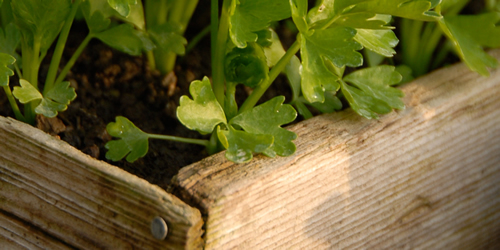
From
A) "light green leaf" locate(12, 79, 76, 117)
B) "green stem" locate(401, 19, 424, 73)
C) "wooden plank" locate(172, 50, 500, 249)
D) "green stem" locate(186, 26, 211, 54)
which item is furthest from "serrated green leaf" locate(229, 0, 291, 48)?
"green stem" locate(401, 19, 424, 73)

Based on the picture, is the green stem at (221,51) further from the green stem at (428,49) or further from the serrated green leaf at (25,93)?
the green stem at (428,49)

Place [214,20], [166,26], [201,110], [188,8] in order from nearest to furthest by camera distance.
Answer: [201,110] < [214,20] < [166,26] < [188,8]

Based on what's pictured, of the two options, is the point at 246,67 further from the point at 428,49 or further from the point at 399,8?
the point at 428,49

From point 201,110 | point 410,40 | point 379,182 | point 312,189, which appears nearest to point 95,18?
point 201,110

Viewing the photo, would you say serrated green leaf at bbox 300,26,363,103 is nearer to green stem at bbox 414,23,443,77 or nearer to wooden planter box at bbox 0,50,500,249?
wooden planter box at bbox 0,50,500,249

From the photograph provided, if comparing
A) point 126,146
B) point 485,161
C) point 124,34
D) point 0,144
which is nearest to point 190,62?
point 124,34

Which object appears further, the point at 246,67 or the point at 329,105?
the point at 329,105

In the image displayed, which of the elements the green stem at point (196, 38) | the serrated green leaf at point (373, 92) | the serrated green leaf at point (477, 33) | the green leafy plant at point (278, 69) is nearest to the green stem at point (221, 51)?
the green leafy plant at point (278, 69)

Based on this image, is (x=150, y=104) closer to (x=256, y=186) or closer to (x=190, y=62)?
(x=190, y=62)
